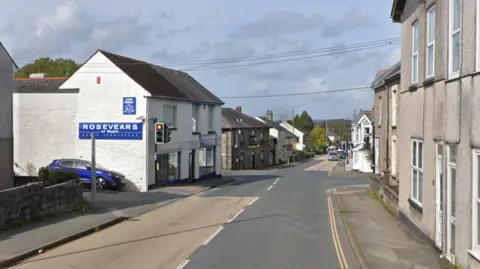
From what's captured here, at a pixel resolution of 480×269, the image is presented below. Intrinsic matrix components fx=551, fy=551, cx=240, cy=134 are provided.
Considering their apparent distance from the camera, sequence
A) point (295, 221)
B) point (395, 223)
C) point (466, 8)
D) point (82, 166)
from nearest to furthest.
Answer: point (466, 8) → point (395, 223) → point (295, 221) → point (82, 166)

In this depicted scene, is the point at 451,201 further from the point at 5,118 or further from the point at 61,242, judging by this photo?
the point at 5,118

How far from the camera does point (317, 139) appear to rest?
496 ft

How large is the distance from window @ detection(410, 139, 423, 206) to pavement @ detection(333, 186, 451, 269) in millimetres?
1064

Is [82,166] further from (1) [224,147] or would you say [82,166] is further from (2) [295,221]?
(1) [224,147]

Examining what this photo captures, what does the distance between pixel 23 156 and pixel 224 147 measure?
35792 mm

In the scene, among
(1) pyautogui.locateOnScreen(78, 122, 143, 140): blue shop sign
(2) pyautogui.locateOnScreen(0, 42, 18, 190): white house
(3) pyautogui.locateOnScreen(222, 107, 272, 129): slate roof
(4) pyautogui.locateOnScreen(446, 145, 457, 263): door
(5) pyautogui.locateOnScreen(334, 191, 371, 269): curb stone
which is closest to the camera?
(4) pyautogui.locateOnScreen(446, 145, 457, 263): door

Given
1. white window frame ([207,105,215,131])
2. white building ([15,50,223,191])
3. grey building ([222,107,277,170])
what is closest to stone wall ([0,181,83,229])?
white building ([15,50,223,191])

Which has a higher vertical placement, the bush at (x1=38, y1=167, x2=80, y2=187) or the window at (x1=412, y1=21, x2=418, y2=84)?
the window at (x1=412, y1=21, x2=418, y2=84)

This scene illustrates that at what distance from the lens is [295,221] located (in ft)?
64.1

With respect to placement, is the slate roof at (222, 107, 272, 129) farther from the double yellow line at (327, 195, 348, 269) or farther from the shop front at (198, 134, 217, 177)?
the double yellow line at (327, 195, 348, 269)

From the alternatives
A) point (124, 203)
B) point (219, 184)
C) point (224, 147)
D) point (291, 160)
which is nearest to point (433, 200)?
point (124, 203)

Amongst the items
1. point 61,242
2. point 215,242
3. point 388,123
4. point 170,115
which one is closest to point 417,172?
point 215,242

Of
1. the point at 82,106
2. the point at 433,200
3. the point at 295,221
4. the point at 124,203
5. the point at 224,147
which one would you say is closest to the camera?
the point at 433,200

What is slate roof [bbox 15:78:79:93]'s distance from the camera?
3267cm
